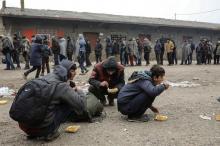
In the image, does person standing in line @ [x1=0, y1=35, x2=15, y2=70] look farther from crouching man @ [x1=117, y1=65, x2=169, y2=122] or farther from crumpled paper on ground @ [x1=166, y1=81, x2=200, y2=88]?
crouching man @ [x1=117, y1=65, x2=169, y2=122]

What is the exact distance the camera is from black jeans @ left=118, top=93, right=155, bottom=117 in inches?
265

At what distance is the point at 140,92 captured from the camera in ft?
22.2

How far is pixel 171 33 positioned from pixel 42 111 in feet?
102

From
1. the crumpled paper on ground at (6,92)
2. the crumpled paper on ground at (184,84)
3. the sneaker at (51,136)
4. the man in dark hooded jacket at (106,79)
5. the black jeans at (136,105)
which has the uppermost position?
the man in dark hooded jacket at (106,79)

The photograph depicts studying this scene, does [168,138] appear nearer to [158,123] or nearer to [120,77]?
[158,123]

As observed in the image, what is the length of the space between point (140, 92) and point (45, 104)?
1996mm

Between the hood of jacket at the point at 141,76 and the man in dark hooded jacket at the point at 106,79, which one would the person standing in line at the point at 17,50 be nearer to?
the man in dark hooded jacket at the point at 106,79

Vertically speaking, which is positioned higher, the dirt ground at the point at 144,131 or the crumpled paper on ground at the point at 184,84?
the dirt ground at the point at 144,131

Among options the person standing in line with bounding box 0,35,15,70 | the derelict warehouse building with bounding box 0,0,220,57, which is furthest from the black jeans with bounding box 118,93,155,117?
the derelict warehouse building with bounding box 0,0,220,57

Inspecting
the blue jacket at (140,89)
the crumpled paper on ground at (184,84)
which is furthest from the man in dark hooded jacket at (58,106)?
the crumpled paper on ground at (184,84)

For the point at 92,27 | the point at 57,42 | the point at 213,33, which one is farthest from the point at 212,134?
the point at 213,33

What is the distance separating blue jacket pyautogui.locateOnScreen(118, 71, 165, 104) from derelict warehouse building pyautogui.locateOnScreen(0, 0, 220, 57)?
20.2m

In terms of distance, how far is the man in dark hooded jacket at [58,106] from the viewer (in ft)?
17.7

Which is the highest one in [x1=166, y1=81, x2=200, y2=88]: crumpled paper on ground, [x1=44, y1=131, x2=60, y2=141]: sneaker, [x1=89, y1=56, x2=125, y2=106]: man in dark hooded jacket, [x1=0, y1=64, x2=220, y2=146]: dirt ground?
[x1=89, y1=56, x2=125, y2=106]: man in dark hooded jacket
